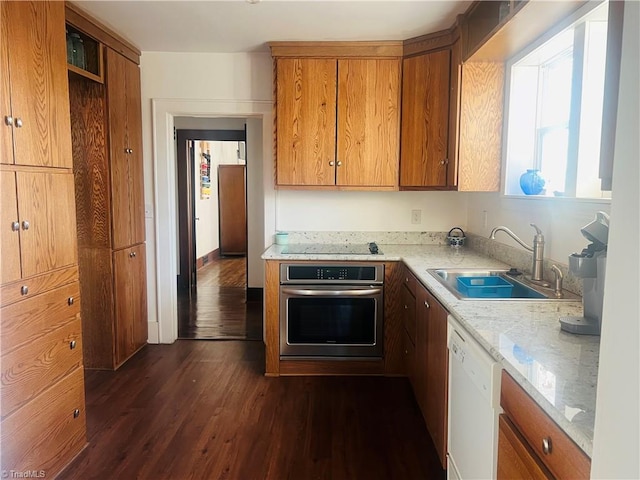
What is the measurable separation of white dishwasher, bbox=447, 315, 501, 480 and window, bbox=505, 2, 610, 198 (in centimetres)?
95

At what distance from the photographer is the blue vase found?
8.07 ft

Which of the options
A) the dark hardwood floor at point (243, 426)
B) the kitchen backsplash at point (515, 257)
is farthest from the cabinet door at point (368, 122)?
the dark hardwood floor at point (243, 426)

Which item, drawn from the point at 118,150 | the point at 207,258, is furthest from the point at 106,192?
the point at 207,258

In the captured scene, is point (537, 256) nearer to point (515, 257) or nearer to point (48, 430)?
point (515, 257)

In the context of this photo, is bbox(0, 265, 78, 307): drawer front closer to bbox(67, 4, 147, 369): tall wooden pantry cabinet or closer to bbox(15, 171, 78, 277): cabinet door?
bbox(15, 171, 78, 277): cabinet door

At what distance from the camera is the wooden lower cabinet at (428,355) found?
1993 mm

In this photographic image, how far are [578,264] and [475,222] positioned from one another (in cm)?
198

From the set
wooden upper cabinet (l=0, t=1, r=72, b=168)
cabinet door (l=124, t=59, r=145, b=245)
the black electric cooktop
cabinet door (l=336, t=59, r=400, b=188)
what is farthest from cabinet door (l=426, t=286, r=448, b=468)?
cabinet door (l=124, t=59, r=145, b=245)

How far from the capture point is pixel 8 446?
1.74 meters

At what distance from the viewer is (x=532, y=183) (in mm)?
2482

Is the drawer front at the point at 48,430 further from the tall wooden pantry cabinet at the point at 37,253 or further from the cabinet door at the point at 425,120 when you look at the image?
the cabinet door at the point at 425,120

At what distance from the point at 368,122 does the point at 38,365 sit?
8.16 ft

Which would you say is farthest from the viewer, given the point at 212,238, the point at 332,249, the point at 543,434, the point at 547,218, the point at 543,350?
the point at 212,238

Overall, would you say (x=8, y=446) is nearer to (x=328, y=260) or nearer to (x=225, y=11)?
(x=328, y=260)
